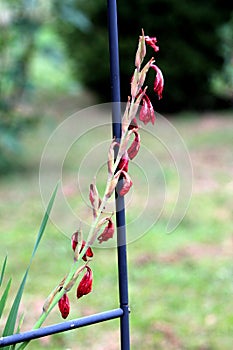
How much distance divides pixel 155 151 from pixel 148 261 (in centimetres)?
298

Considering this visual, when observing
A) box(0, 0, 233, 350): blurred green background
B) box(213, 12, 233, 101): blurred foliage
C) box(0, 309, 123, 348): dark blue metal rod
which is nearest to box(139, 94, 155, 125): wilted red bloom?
box(0, 309, 123, 348): dark blue metal rod

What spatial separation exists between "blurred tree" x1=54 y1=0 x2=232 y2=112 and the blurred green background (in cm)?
1

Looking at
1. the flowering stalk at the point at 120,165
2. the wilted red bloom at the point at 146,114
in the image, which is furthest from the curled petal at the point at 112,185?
the wilted red bloom at the point at 146,114

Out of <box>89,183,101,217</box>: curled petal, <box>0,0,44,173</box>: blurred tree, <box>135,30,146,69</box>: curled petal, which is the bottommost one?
<box>89,183,101,217</box>: curled petal

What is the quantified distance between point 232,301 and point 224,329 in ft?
1.28

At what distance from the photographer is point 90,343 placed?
334 centimetres

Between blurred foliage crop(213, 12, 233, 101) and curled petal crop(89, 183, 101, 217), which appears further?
blurred foliage crop(213, 12, 233, 101)

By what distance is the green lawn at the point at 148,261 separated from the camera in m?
3.29

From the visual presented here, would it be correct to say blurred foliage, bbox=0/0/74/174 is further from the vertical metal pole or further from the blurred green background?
the vertical metal pole

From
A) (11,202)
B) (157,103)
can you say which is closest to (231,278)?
(11,202)

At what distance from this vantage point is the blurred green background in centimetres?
363

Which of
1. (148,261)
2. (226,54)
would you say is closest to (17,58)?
(148,261)

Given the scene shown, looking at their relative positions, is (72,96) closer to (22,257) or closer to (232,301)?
(22,257)

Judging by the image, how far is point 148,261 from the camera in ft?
14.8
